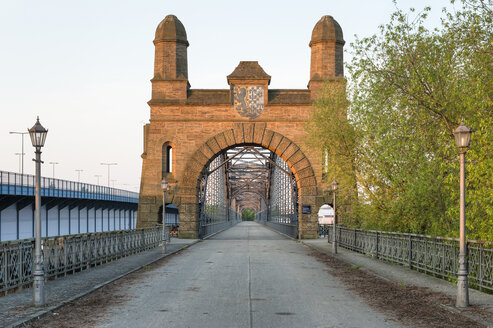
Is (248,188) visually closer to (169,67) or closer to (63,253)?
(169,67)

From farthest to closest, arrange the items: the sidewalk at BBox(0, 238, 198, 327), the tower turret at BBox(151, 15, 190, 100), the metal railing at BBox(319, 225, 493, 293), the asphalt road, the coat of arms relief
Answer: the coat of arms relief → the tower turret at BBox(151, 15, 190, 100) → the metal railing at BBox(319, 225, 493, 293) → the sidewalk at BBox(0, 238, 198, 327) → the asphalt road

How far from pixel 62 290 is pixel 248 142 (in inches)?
983

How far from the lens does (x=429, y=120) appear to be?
1575cm

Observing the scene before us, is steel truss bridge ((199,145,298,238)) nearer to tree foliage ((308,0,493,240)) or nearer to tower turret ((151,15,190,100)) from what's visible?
tower turret ((151,15,190,100))

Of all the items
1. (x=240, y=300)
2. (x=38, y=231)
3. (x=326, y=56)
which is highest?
(x=326, y=56)

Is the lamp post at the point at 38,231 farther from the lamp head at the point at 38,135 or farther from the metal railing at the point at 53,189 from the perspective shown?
the metal railing at the point at 53,189

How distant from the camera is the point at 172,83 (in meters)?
36.8

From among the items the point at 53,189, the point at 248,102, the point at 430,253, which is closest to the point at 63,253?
the point at 430,253

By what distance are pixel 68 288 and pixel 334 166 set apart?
596 inches

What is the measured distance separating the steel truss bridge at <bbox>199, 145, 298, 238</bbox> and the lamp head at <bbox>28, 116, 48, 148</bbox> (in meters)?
26.9

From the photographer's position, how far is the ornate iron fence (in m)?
12.5

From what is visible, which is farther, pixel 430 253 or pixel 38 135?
pixel 430 253

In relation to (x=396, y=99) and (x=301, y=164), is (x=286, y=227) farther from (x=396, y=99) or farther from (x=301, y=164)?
(x=396, y=99)

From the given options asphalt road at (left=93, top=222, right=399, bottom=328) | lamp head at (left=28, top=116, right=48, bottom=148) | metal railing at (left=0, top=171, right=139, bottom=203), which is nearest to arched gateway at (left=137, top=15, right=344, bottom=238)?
metal railing at (left=0, top=171, right=139, bottom=203)
